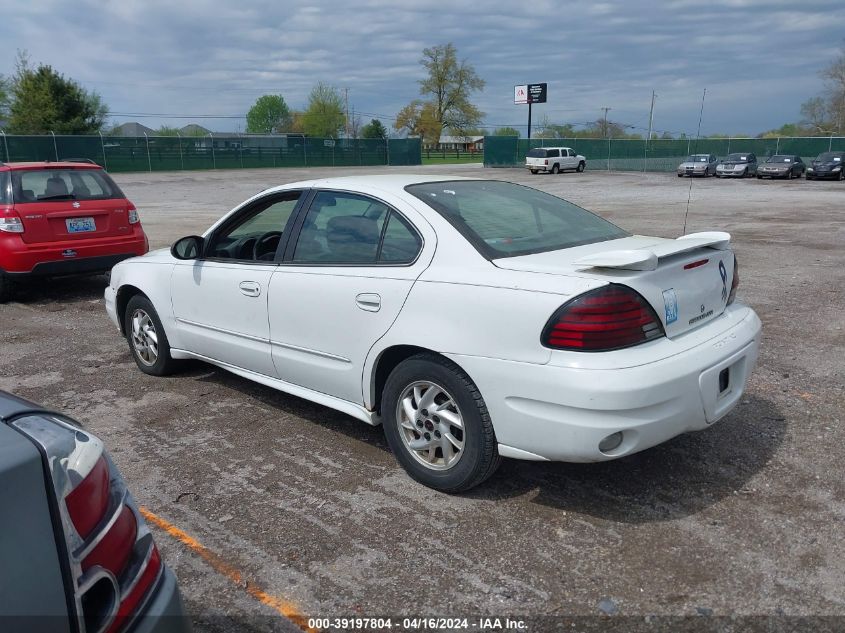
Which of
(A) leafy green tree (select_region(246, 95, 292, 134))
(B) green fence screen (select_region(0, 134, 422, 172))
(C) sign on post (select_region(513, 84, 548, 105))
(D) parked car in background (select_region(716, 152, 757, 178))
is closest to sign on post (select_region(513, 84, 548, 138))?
(C) sign on post (select_region(513, 84, 548, 105))

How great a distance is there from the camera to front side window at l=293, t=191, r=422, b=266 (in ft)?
11.9

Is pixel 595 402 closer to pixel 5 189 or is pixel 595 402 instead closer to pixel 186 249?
pixel 186 249

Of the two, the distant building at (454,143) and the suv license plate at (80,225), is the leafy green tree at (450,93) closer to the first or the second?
the distant building at (454,143)

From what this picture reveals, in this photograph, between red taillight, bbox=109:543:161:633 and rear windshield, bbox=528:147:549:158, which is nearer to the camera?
red taillight, bbox=109:543:161:633

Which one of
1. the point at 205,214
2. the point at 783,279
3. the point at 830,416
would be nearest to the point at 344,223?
the point at 830,416

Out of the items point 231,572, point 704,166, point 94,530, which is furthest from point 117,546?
point 704,166

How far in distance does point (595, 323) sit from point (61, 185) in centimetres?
740

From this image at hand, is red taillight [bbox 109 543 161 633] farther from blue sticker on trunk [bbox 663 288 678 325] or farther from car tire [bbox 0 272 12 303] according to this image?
car tire [bbox 0 272 12 303]

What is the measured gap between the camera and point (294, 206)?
14.0 ft

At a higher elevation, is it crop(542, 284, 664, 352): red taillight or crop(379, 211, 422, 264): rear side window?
crop(379, 211, 422, 264): rear side window

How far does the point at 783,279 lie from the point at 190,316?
7500 mm

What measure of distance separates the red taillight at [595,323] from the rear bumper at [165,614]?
174 cm

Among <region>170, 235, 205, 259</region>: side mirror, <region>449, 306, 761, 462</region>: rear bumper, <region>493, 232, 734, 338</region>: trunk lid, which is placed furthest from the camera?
<region>170, 235, 205, 259</region>: side mirror

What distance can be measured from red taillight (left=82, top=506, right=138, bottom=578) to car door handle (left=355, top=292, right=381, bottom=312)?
188 centimetres
